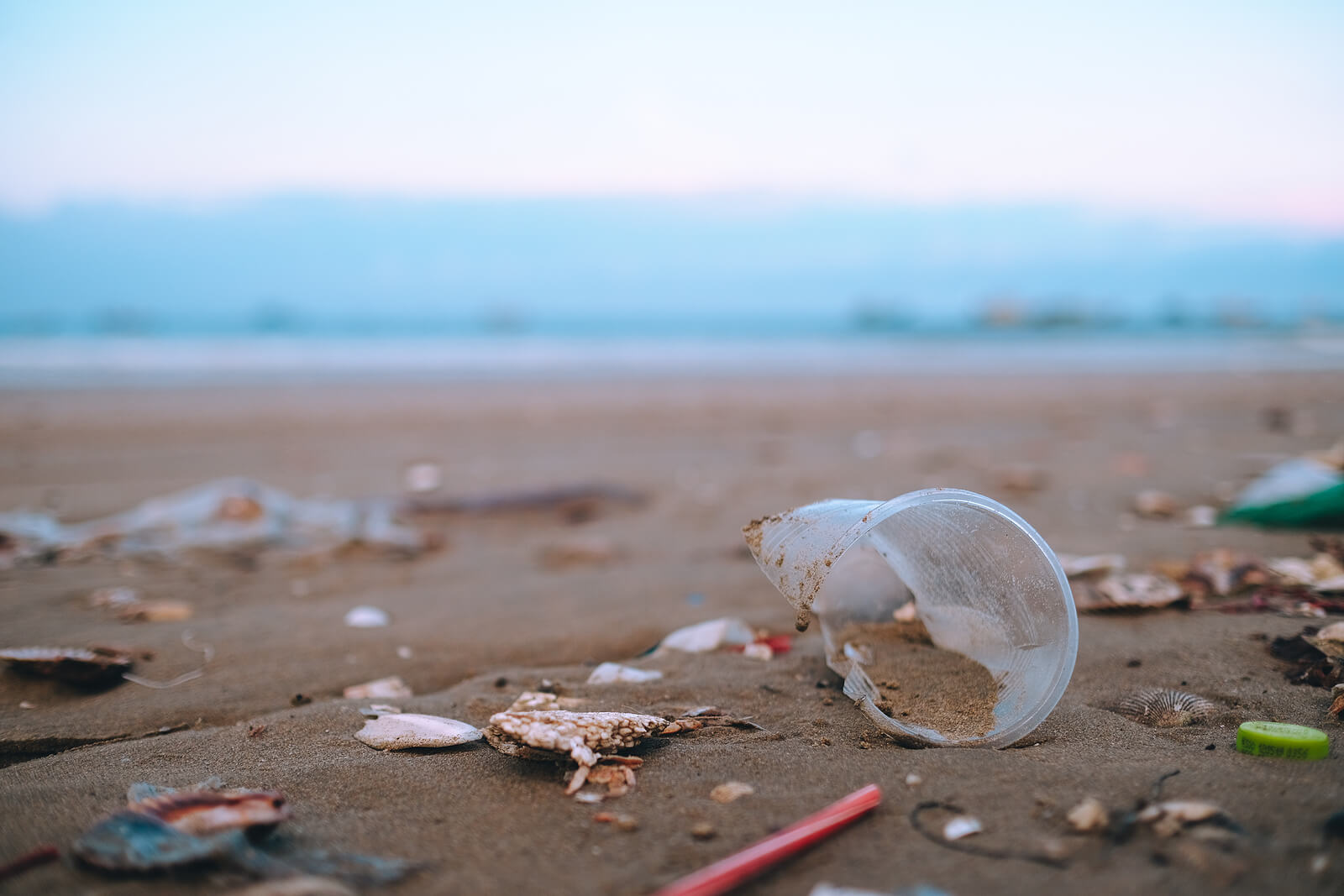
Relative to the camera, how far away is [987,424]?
8.87m

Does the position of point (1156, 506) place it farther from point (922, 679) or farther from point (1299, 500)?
point (922, 679)

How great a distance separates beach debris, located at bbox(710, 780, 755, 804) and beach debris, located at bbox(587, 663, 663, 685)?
79 cm

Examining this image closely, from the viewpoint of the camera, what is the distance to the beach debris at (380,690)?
263cm

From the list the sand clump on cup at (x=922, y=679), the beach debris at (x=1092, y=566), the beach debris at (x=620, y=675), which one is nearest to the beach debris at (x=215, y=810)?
the beach debris at (x=620, y=675)

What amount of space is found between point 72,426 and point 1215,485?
31.7 feet

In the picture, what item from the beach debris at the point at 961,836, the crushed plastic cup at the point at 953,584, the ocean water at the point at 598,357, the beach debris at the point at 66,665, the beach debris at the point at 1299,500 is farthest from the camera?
the ocean water at the point at 598,357

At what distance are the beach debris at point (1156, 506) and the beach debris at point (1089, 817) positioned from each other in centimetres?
350

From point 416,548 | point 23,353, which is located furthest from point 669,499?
point 23,353

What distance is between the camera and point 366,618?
3.37 meters

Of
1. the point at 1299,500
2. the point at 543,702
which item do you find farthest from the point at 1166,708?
the point at 1299,500

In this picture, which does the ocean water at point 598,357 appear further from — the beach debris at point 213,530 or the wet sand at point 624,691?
the beach debris at point 213,530

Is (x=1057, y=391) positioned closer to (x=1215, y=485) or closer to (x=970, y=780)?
(x=1215, y=485)

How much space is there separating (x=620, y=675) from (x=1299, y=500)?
11.3 feet

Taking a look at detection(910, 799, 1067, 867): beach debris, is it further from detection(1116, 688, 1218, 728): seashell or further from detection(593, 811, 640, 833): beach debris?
detection(1116, 688, 1218, 728): seashell
